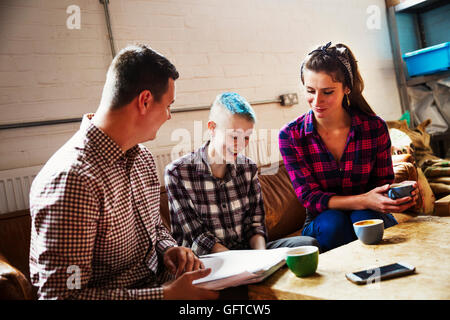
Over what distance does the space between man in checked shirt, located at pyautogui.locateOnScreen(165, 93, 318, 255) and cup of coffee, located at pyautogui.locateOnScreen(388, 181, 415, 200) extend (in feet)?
1.35

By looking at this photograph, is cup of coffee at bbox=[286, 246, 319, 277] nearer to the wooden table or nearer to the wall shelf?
the wooden table

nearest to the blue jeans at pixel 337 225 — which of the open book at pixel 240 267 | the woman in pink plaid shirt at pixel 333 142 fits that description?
the woman in pink plaid shirt at pixel 333 142

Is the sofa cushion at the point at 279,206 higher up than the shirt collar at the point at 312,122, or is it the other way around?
the shirt collar at the point at 312,122

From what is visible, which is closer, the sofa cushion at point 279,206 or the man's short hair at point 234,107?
the man's short hair at point 234,107

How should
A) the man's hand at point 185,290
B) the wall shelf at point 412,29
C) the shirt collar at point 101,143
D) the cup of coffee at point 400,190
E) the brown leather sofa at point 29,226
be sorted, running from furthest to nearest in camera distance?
1. the wall shelf at point 412,29
2. the cup of coffee at point 400,190
3. the brown leather sofa at point 29,226
4. the shirt collar at point 101,143
5. the man's hand at point 185,290

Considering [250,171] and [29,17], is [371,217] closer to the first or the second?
[250,171]

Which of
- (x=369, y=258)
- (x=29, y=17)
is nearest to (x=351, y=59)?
(x=369, y=258)

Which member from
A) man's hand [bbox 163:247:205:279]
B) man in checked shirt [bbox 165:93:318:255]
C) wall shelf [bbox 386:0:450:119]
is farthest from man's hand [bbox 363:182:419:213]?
wall shelf [bbox 386:0:450:119]

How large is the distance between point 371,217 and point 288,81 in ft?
6.19

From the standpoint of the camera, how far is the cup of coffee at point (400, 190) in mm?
1368

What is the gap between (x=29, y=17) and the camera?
2.12 metres

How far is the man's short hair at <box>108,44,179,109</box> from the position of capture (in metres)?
1.12

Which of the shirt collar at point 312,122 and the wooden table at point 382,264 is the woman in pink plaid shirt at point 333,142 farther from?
the wooden table at point 382,264

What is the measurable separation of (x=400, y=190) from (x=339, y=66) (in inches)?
24.6
